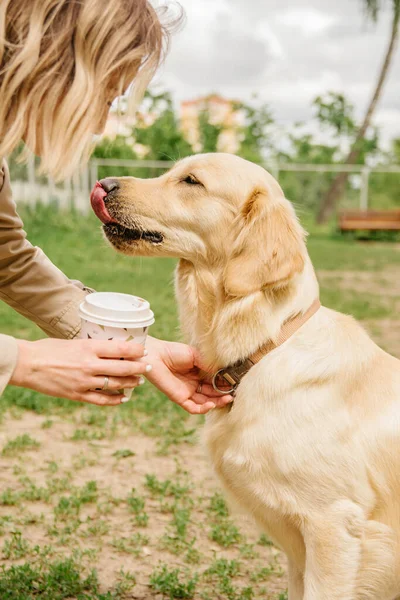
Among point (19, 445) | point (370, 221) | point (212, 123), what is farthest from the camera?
point (212, 123)

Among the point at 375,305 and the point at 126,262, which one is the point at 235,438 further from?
the point at 126,262

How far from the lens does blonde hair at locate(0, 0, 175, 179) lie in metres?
1.93

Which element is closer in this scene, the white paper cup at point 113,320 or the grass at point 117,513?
the white paper cup at point 113,320

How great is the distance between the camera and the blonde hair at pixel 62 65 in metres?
1.93

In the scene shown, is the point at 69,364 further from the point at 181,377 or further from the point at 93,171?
the point at 93,171

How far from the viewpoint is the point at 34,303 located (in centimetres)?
276

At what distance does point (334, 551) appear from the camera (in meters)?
2.23

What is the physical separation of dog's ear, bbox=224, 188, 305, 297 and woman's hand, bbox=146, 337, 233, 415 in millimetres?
321

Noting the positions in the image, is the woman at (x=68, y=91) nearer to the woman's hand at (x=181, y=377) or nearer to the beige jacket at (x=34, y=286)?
the woman's hand at (x=181, y=377)

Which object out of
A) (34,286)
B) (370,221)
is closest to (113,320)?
(34,286)

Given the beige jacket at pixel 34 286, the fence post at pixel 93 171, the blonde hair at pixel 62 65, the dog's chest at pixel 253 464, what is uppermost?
the blonde hair at pixel 62 65

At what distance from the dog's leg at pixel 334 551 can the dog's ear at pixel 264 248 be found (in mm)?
822

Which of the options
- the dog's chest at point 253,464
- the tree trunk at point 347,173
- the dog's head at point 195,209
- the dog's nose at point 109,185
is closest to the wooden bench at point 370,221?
the tree trunk at point 347,173

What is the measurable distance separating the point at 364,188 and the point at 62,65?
2024 centimetres
